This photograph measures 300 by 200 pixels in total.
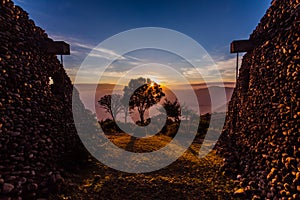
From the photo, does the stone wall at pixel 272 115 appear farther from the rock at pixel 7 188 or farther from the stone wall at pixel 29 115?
the rock at pixel 7 188

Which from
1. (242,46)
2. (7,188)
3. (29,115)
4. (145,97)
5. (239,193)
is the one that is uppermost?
(242,46)

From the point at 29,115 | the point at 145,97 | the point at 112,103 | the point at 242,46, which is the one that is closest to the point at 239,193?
the point at 242,46

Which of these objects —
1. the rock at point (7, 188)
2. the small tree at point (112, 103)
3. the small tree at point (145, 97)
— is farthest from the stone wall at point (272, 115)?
the small tree at point (112, 103)

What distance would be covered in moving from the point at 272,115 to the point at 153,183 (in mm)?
4226

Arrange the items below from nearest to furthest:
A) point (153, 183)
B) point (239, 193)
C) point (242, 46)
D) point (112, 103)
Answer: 1. point (239, 193)
2. point (153, 183)
3. point (242, 46)
4. point (112, 103)

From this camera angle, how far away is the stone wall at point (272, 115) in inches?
200

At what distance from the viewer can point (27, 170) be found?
Result: 17.7ft

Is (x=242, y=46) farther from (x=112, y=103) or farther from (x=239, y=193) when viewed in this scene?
(x=112, y=103)

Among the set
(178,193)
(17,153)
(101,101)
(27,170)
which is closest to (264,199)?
(178,193)

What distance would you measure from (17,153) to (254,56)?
8883 mm

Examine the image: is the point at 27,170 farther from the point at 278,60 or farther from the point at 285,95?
the point at 278,60

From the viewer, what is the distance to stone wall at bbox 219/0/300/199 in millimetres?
5070

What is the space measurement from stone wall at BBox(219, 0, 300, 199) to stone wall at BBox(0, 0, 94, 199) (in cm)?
567

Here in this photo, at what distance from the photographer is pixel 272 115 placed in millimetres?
6156
